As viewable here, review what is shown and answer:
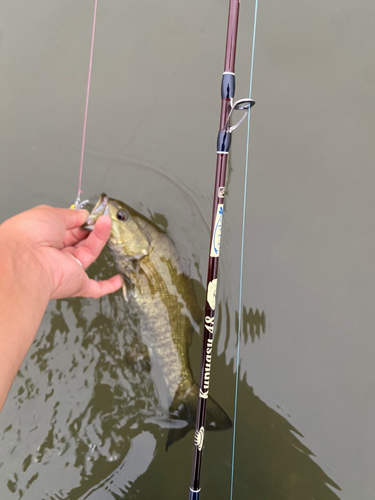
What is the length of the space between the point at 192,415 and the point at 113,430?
47 cm

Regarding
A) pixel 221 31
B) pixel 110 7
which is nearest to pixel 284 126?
pixel 221 31

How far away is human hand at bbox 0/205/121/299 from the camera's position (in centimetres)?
135

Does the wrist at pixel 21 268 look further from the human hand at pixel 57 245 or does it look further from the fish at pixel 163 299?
the fish at pixel 163 299

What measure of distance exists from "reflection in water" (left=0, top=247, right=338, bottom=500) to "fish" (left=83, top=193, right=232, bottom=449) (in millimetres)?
135

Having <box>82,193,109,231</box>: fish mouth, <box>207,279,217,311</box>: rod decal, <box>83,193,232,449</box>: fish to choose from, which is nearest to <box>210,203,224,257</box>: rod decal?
<box>207,279,217,311</box>: rod decal

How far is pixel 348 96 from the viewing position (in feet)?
6.84

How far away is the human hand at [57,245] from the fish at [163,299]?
0.46 ft

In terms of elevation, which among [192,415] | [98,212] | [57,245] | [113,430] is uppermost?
[98,212]

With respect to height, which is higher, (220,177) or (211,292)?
(220,177)

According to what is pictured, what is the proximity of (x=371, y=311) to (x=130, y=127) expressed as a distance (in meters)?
1.85

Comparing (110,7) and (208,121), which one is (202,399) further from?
(110,7)

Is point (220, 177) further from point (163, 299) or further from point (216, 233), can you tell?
point (163, 299)

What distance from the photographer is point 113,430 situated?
192 centimetres

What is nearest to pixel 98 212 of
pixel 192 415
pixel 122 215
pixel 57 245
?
pixel 122 215
